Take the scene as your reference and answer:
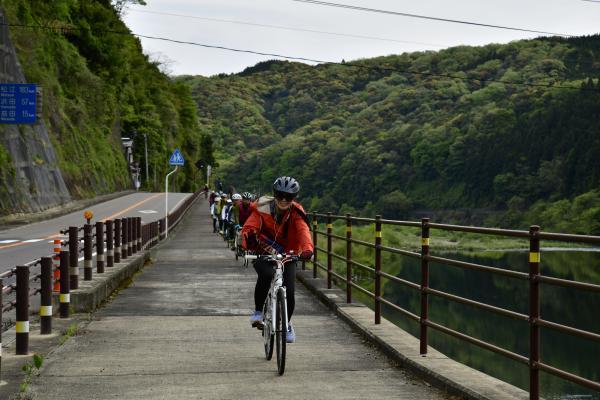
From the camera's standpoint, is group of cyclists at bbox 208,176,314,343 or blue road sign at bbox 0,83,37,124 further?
blue road sign at bbox 0,83,37,124

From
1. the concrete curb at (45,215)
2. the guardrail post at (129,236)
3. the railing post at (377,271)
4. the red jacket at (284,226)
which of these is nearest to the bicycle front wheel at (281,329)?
the red jacket at (284,226)

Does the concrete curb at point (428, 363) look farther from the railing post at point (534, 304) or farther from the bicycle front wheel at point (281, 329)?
the bicycle front wheel at point (281, 329)

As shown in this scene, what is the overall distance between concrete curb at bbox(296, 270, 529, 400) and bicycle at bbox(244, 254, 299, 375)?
1.27 metres

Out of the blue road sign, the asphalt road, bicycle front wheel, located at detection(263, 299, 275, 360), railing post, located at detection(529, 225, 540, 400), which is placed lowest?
the asphalt road

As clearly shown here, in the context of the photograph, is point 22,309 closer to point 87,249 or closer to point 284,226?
point 284,226

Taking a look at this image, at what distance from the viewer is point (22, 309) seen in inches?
326

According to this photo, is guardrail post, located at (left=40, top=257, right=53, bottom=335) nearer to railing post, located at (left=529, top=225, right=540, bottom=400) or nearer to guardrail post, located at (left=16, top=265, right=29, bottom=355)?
guardrail post, located at (left=16, top=265, right=29, bottom=355)

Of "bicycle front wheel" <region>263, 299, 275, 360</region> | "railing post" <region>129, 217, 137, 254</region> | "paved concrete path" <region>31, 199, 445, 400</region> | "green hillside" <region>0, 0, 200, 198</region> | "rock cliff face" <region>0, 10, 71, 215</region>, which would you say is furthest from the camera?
"green hillside" <region>0, 0, 200, 198</region>

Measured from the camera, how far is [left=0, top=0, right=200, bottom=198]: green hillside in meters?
59.8

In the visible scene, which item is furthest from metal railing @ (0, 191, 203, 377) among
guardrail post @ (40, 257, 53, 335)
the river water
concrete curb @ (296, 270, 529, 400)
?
the river water

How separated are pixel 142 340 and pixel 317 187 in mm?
189620

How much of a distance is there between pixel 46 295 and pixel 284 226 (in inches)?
126

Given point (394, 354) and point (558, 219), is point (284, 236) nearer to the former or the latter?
point (394, 354)

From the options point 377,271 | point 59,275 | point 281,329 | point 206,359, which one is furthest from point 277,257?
point 59,275
